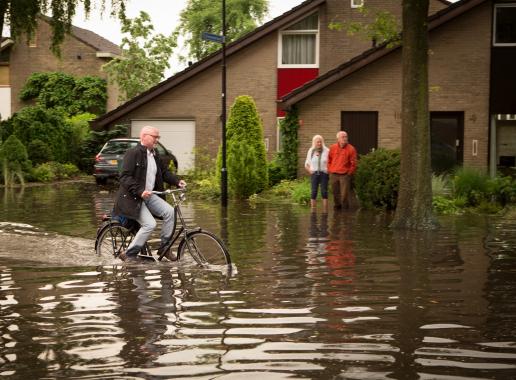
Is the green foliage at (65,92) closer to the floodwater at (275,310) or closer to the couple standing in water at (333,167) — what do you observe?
the couple standing in water at (333,167)

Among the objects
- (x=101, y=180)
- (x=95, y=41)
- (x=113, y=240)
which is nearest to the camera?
(x=113, y=240)

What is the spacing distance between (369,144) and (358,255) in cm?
1610

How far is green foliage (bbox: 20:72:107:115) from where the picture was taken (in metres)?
48.8

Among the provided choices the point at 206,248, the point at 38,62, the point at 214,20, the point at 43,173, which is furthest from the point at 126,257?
the point at 214,20

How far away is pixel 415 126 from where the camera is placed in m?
16.9

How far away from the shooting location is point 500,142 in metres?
27.9

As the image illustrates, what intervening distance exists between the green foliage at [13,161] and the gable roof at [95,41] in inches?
698

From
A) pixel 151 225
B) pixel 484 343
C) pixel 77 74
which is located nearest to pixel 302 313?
pixel 484 343

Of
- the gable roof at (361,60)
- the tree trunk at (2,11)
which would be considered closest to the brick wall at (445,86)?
the gable roof at (361,60)

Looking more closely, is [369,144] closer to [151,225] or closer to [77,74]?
[151,225]

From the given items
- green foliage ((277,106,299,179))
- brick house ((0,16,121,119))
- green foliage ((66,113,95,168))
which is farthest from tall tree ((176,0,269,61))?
green foliage ((277,106,299,179))

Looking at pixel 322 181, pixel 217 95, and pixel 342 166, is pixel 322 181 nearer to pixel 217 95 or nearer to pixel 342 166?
pixel 342 166

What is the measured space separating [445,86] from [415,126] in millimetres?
11695

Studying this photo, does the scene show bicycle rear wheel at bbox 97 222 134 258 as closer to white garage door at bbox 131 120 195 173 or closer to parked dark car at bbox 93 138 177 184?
parked dark car at bbox 93 138 177 184
